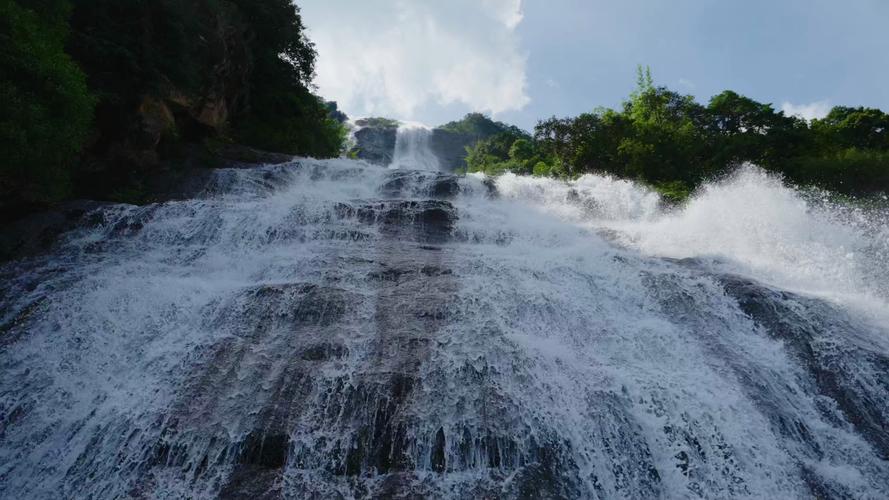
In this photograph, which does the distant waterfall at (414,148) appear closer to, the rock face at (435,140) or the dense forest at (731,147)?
the rock face at (435,140)

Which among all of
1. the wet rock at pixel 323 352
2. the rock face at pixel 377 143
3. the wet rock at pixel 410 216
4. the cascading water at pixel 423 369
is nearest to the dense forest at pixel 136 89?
the cascading water at pixel 423 369

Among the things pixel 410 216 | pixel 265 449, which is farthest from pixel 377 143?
pixel 265 449

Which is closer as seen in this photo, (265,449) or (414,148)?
(265,449)

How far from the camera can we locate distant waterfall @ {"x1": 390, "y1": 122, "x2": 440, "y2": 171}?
196ft

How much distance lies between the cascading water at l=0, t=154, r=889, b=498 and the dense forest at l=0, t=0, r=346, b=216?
2282 millimetres

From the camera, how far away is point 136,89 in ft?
44.6

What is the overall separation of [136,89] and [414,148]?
168 feet

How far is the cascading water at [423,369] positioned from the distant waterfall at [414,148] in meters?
49.8

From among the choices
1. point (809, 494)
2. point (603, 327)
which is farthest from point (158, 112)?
point (809, 494)

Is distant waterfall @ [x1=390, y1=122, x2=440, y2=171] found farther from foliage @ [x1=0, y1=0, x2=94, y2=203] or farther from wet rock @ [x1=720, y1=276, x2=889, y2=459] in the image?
wet rock @ [x1=720, y1=276, x2=889, y2=459]

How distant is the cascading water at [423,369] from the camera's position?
5250mm

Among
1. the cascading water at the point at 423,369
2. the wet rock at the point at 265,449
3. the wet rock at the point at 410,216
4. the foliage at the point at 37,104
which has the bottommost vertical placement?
the wet rock at the point at 265,449

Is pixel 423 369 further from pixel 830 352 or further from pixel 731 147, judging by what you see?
pixel 731 147

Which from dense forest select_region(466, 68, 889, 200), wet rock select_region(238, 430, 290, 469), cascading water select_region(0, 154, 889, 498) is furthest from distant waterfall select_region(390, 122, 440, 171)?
wet rock select_region(238, 430, 290, 469)
